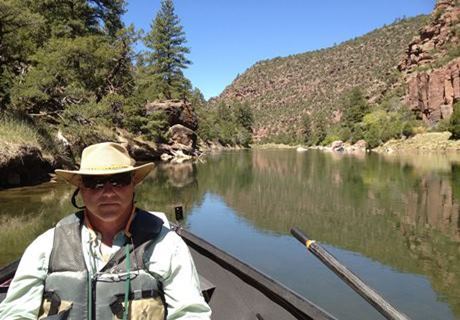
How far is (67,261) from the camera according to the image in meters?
2.25

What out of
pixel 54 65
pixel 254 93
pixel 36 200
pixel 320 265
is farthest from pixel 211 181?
pixel 254 93

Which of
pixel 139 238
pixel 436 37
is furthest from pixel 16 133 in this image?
pixel 436 37

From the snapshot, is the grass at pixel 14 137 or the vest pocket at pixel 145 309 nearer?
the vest pocket at pixel 145 309

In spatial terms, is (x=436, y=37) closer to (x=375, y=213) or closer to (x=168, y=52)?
(x=168, y=52)

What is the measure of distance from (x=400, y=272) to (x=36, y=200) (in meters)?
9.83

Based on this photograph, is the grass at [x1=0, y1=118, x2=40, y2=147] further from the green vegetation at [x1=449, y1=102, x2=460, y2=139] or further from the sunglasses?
the green vegetation at [x1=449, y1=102, x2=460, y2=139]

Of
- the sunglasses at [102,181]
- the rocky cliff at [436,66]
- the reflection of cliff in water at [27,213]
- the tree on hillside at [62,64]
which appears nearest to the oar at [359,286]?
the sunglasses at [102,181]

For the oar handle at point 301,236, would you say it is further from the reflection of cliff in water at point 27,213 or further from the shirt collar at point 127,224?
the reflection of cliff in water at point 27,213

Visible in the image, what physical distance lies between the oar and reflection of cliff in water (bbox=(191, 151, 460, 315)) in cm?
302

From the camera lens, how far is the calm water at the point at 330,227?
6617 millimetres

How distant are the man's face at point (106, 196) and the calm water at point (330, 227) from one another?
4.10 metres

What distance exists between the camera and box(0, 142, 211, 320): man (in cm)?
224

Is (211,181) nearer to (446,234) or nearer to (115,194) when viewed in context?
(446,234)

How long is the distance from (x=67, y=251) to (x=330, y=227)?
9.64 metres
